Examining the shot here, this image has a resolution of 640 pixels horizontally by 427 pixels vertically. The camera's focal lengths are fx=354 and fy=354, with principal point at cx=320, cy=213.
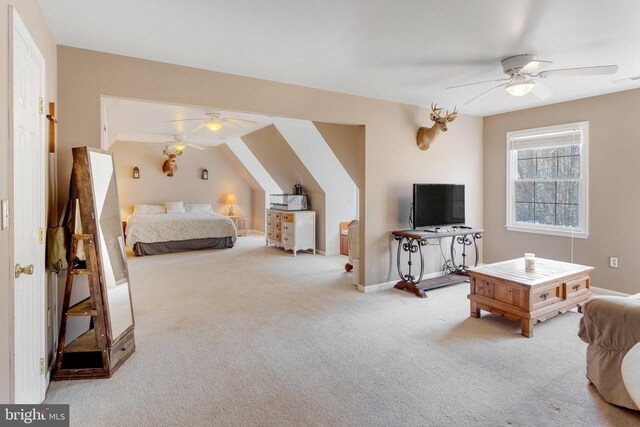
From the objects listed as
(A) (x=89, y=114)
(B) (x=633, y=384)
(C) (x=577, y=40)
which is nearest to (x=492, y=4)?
(C) (x=577, y=40)

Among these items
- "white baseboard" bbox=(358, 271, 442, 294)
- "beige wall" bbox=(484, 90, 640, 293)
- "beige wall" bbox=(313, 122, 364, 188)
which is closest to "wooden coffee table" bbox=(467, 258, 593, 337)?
"beige wall" bbox=(484, 90, 640, 293)

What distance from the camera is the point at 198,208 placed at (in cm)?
941

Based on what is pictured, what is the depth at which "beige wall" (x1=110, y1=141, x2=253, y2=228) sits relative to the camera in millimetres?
8836

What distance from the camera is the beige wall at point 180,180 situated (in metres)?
8.84

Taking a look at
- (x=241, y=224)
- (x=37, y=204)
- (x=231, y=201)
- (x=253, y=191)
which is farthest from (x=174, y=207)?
(x=37, y=204)

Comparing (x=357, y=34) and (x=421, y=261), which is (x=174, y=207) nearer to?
(x=421, y=261)

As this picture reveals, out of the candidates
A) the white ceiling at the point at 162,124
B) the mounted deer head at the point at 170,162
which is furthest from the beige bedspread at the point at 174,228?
the mounted deer head at the point at 170,162

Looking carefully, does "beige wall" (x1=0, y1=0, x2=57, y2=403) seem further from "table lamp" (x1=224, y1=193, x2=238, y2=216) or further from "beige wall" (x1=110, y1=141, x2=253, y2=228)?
"table lamp" (x1=224, y1=193, x2=238, y2=216)

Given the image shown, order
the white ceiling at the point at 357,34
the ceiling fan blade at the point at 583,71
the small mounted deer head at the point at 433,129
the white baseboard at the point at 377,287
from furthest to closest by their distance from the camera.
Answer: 1. the small mounted deer head at the point at 433,129
2. the white baseboard at the point at 377,287
3. the ceiling fan blade at the point at 583,71
4. the white ceiling at the point at 357,34

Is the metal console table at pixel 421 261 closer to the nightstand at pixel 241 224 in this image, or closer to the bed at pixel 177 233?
the bed at pixel 177 233

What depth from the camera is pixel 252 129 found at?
7012 millimetres

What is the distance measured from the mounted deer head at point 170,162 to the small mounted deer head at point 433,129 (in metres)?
6.48

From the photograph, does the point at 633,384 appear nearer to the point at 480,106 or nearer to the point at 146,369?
the point at 146,369

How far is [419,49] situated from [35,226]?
3.02 metres
